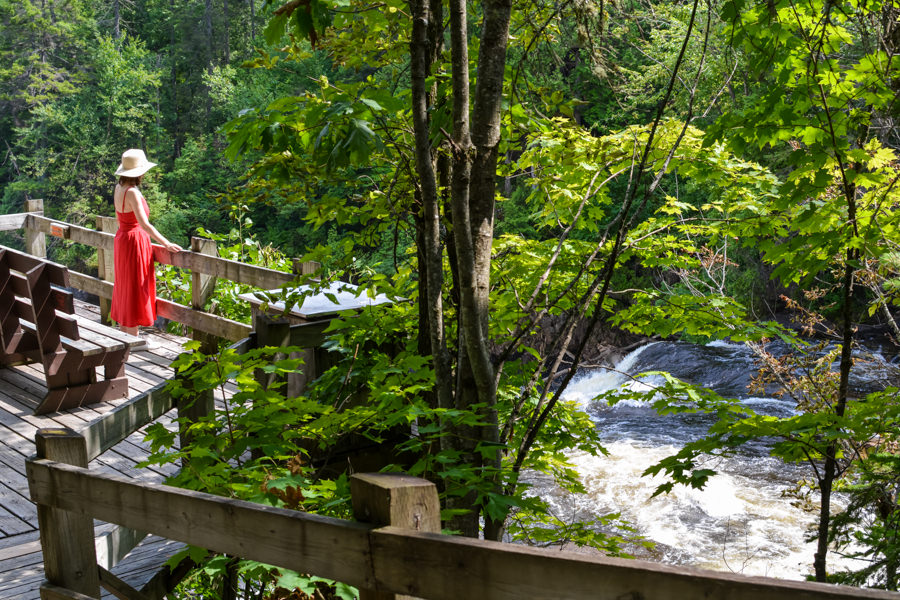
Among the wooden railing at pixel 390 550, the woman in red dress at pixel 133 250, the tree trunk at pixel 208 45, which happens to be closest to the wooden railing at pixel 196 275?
the woman in red dress at pixel 133 250

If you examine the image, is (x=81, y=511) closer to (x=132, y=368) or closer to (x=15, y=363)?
(x=132, y=368)

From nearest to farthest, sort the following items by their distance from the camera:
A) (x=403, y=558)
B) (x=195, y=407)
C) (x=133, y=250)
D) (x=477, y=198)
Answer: (x=403, y=558)
(x=477, y=198)
(x=195, y=407)
(x=133, y=250)

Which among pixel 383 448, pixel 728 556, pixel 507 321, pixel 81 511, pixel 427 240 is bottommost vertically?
pixel 728 556

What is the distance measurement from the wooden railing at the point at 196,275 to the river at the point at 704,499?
9.96 ft

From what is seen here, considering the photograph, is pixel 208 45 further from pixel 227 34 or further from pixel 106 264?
pixel 106 264

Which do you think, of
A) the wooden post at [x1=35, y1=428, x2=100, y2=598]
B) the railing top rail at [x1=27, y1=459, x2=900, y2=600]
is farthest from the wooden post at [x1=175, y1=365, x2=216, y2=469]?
the railing top rail at [x1=27, y1=459, x2=900, y2=600]

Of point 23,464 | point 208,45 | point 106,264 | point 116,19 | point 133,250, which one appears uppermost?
point 116,19

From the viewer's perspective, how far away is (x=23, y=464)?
4.75 metres

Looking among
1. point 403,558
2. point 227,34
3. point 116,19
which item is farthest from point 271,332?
point 116,19

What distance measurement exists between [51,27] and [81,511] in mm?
44445

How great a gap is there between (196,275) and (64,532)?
16.0 ft

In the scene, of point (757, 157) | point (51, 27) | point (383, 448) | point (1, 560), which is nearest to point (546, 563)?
point (383, 448)

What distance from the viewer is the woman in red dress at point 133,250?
6.67m

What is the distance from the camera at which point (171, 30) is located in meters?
45.6
